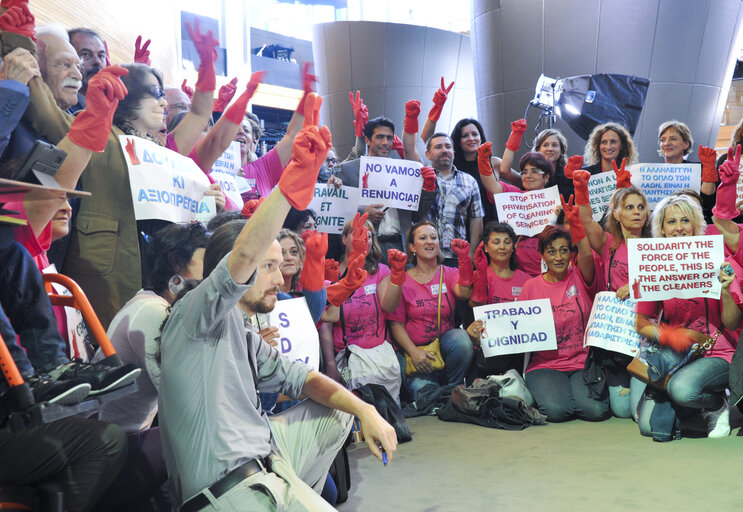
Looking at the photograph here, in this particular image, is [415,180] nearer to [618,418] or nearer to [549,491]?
[618,418]

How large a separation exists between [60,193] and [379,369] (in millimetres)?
2956

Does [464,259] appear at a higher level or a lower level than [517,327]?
higher

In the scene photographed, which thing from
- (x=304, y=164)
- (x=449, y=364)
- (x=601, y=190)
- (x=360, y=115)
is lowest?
(x=449, y=364)

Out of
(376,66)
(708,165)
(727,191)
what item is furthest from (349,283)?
(376,66)

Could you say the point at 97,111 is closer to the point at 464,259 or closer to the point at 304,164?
the point at 304,164

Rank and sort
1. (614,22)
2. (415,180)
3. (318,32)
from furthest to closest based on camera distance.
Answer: (318,32)
(614,22)
(415,180)

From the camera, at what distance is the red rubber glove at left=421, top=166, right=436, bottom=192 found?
17.1 feet

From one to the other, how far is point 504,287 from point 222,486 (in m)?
3.33

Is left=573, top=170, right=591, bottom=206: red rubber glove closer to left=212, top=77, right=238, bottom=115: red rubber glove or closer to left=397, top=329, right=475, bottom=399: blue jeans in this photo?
left=397, top=329, right=475, bottom=399: blue jeans

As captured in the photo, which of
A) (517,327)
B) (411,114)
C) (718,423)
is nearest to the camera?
(718,423)

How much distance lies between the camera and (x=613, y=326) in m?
4.57

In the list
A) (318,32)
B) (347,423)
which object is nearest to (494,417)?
(347,423)

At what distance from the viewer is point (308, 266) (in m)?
3.71

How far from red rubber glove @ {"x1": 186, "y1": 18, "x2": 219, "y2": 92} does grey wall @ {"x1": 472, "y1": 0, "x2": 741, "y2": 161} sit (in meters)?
5.88
